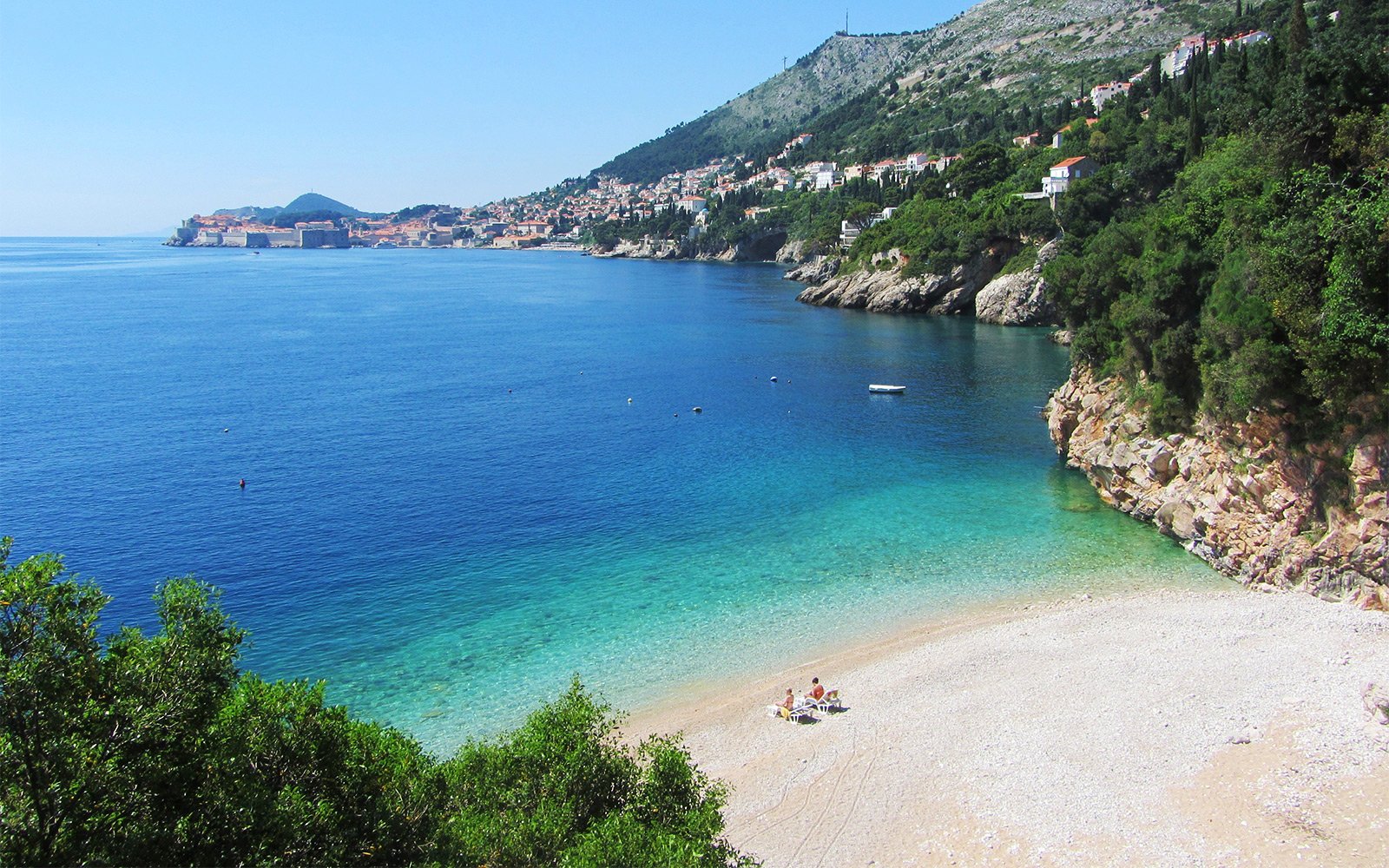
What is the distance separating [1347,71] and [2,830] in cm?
3091

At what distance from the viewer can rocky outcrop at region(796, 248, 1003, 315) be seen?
7775 cm

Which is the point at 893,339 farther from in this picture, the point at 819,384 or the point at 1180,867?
the point at 1180,867

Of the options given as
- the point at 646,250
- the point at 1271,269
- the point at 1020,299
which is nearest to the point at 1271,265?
the point at 1271,269

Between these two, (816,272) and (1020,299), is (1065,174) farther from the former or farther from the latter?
(816,272)

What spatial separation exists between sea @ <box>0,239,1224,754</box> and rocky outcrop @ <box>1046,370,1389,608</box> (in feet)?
3.79

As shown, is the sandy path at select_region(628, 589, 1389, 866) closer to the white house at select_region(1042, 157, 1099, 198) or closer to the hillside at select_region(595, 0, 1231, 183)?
the white house at select_region(1042, 157, 1099, 198)

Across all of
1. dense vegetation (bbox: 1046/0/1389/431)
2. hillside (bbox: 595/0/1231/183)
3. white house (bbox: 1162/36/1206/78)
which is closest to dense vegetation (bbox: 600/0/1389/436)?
dense vegetation (bbox: 1046/0/1389/431)

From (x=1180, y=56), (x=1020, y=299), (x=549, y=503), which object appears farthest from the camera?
(x=1180, y=56)

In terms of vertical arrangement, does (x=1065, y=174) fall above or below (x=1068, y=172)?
below

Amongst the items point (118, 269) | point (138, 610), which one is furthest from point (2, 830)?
point (118, 269)

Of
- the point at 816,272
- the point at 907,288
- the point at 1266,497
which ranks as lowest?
the point at 1266,497

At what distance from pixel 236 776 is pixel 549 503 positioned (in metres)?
23.3

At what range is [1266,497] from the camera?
22094mm

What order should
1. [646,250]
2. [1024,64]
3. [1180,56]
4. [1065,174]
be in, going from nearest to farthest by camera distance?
[1065,174], [1180,56], [1024,64], [646,250]
